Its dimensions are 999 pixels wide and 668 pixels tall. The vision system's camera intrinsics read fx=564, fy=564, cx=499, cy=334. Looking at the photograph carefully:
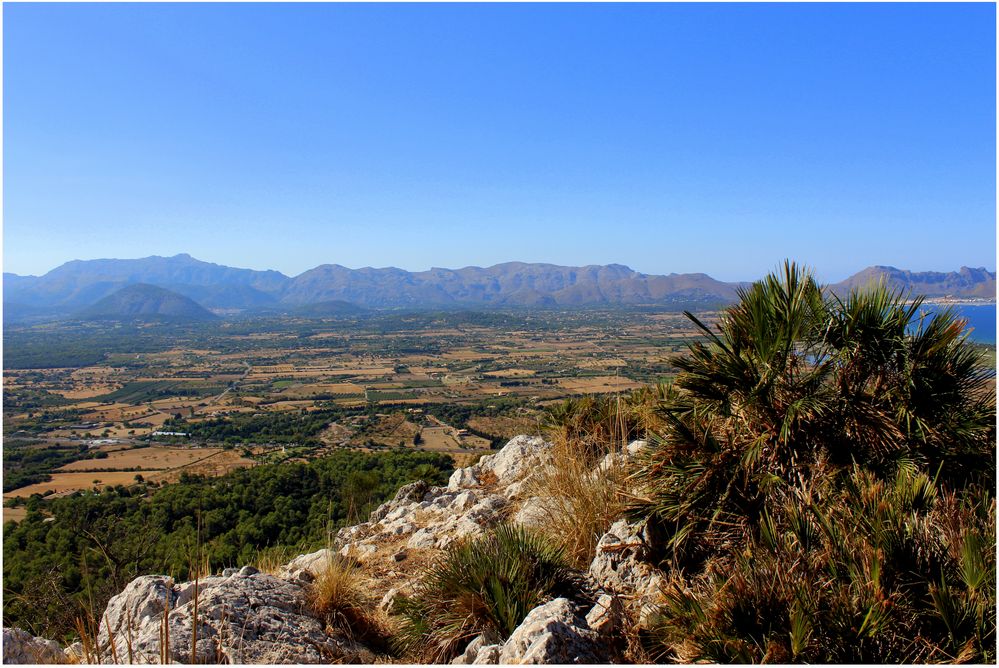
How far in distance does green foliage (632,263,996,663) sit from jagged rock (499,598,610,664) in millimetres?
448

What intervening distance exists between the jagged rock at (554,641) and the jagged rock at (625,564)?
0.88 meters

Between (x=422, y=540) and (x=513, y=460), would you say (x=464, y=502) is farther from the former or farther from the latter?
(x=513, y=460)

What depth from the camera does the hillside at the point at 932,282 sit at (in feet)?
17.8

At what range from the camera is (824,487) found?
442cm

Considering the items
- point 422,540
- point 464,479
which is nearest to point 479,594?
point 422,540

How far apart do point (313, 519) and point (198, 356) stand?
118583mm

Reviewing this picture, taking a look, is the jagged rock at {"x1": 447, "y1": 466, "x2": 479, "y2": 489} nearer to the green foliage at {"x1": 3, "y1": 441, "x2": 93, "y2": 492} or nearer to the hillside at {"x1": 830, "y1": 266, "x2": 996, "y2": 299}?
the hillside at {"x1": 830, "y1": 266, "x2": 996, "y2": 299}

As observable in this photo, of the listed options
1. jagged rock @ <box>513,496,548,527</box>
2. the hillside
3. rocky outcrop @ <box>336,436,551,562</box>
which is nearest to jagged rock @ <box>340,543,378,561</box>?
rocky outcrop @ <box>336,436,551,562</box>

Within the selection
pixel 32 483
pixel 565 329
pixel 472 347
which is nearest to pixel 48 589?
pixel 32 483

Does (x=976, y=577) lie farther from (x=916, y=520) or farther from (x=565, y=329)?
(x=565, y=329)

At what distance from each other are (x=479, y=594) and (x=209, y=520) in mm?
14477

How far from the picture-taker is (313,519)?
52.7ft

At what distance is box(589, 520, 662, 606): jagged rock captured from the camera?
4668 millimetres

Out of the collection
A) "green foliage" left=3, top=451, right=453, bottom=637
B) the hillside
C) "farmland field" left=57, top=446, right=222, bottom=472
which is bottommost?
"farmland field" left=57, top=446, right=222, bottom=472
